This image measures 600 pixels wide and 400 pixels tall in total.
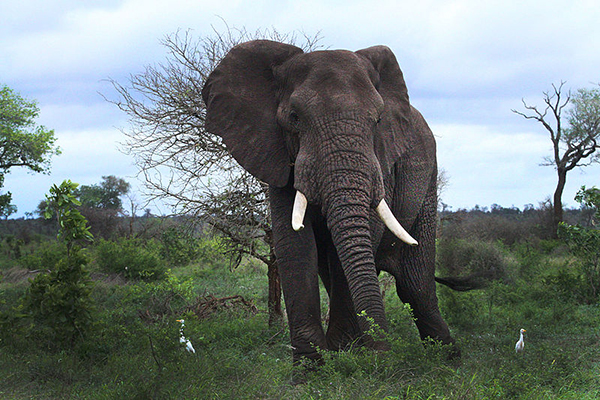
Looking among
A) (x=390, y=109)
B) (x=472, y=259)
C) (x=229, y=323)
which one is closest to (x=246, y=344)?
(x=229, y=323)

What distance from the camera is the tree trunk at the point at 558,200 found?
30.8m

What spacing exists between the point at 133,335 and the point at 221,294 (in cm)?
607

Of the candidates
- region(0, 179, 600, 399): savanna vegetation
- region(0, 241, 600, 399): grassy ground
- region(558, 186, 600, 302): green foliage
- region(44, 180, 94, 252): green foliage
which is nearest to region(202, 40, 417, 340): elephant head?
region(0, 241, 600, 399): grassy ground

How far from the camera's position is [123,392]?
567cm

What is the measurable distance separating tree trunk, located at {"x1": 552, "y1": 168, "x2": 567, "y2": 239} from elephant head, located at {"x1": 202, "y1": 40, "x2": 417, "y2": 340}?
26.1m

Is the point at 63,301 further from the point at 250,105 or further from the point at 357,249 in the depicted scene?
the point at 357,249

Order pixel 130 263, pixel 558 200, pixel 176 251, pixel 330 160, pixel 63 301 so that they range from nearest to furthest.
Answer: pixel 330 160, pixel 63 301, pixel 130 263, pixel 176 251, pixel 558 200

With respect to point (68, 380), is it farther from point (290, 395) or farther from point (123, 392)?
point (290, 395)

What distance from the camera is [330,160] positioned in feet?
18.7

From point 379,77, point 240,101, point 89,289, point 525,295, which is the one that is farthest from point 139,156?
point 525,295

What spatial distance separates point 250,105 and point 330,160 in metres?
1.39

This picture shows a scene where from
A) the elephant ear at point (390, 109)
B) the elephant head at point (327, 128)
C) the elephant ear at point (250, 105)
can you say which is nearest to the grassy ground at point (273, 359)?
the elephant head at point (327, 128)

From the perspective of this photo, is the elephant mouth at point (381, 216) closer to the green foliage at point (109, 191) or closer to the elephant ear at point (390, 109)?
the elephant ear at point (390, 109)

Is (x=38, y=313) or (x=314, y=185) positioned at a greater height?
(x=314, y=185)
